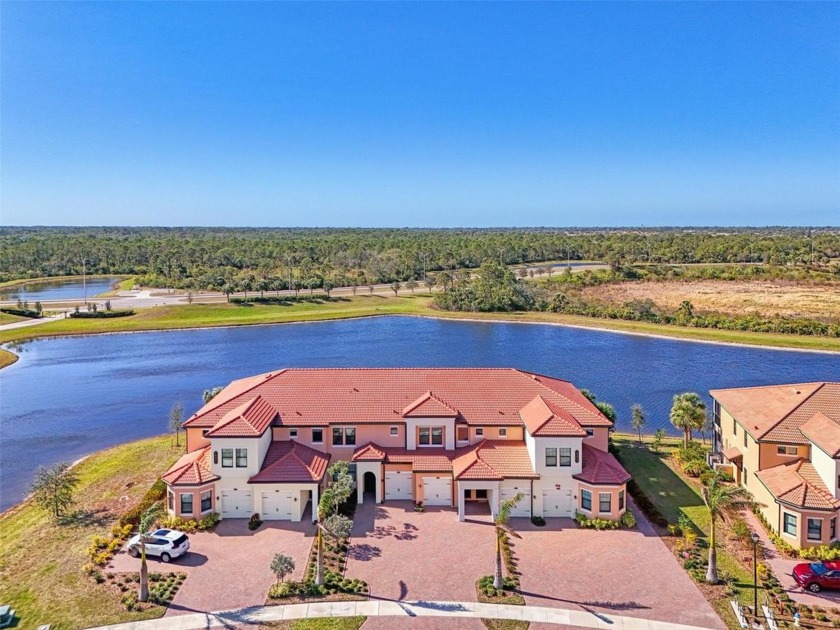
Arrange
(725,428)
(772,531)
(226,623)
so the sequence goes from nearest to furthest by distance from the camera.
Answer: (226,623) → (772,531) → (725,428)

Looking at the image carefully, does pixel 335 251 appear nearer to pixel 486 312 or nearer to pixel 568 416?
pixel 486 312

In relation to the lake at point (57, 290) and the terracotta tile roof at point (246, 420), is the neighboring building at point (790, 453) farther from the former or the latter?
the lake at point (57, 290)

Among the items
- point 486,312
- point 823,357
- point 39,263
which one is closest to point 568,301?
point 486,312

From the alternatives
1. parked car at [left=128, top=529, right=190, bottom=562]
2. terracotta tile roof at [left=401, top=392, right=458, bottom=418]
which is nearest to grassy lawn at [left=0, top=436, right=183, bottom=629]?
parked car at [left=128, top=529, right=190, bottom=562]

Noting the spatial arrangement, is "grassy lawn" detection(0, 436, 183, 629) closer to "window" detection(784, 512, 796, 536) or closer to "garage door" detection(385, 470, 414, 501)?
"garage door" detection(385, 470, 414, 501)

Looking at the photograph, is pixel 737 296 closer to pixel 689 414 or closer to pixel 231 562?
pixel 689 414

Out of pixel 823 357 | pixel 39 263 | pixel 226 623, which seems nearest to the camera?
pixel 226 623
